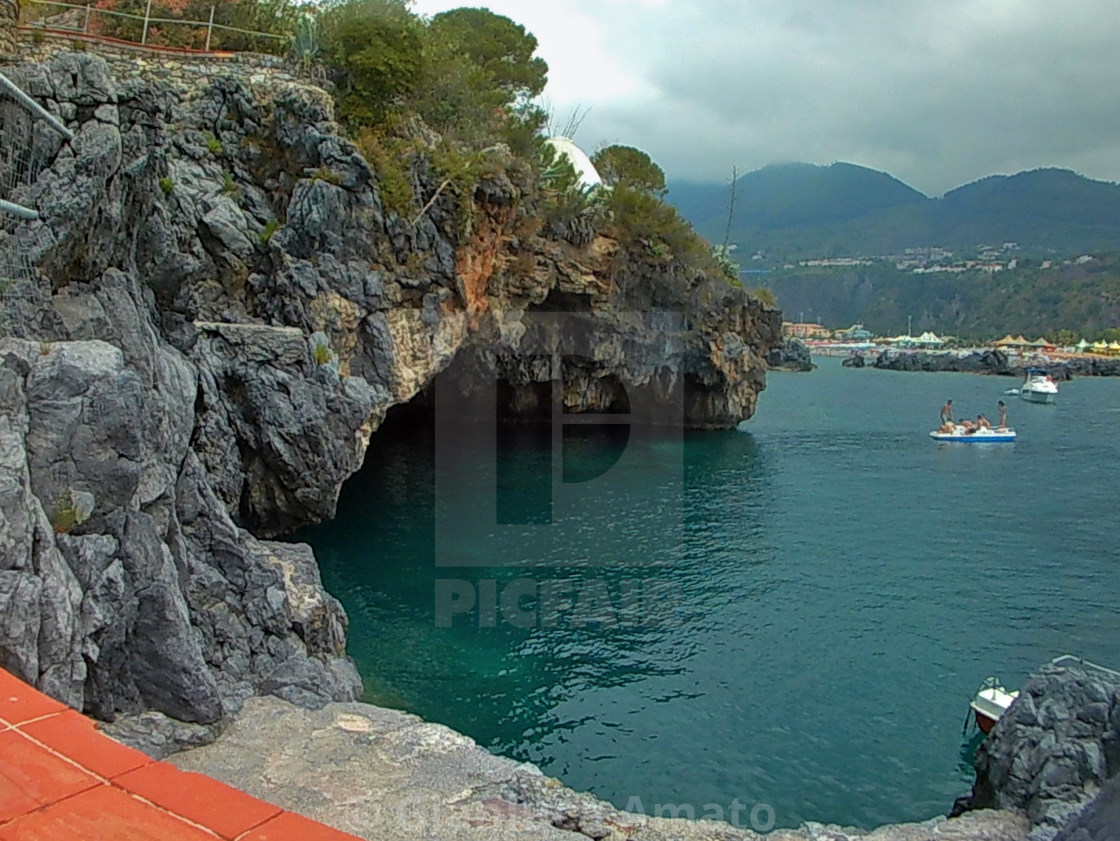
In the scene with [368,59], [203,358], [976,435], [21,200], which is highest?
[368,59]

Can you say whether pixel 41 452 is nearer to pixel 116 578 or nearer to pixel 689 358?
pixel 116 578

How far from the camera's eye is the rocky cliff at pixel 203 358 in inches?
421

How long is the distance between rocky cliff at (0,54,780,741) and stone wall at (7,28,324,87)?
0.63 meters

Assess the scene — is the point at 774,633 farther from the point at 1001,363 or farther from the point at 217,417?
the point at 1001,363

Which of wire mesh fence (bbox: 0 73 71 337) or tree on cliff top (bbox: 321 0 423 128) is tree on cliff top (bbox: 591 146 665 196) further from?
wire mesh fence (bbox: 0 73 71 337)

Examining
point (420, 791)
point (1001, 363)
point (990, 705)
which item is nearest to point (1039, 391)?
point (1001, 363)

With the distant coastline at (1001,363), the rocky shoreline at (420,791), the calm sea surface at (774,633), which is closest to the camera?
the rocky shoreline at (420,791)

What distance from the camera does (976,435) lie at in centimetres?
5175

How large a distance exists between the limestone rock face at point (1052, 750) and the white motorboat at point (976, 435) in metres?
40.4

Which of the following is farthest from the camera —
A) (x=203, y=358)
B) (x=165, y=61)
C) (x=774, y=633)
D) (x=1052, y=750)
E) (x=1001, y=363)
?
(x=1001, y=363)

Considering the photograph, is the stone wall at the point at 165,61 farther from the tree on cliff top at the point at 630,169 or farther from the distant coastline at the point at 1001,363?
the distant coastline at the point at 1001,363

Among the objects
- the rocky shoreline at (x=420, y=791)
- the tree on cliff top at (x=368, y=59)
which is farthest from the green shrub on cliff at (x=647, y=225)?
the rocky shoreline at (x=420, y=791)

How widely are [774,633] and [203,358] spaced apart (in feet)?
52.2

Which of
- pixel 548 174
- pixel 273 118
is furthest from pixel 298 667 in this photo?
pixel 548 174
